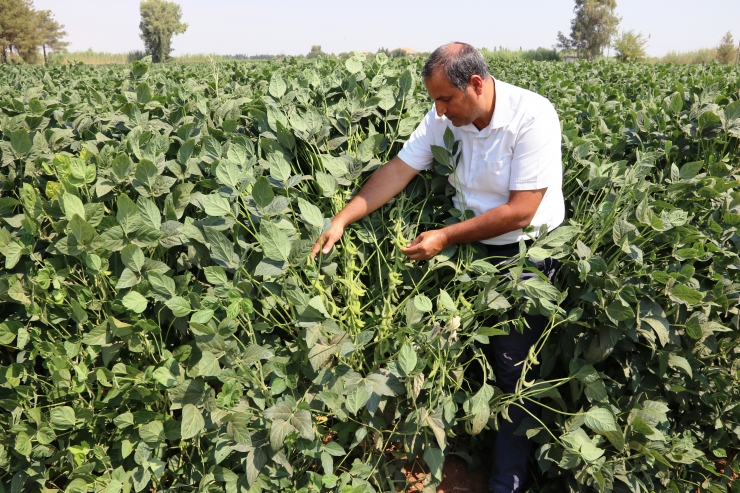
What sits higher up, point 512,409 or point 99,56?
point 99,56

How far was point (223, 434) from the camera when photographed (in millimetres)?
1962

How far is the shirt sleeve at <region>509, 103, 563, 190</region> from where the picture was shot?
2.37 m

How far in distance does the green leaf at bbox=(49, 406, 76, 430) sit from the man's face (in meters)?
1.91

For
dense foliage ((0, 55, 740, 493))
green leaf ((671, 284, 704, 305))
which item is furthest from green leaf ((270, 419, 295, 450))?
green leaf ((671, 284, 704, 305))

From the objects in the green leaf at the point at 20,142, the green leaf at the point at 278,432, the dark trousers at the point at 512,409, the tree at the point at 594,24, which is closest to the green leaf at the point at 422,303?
the green leaf at the point at 278,432

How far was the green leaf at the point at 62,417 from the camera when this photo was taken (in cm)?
206

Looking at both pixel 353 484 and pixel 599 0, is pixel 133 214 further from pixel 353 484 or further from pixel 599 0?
pixel 599 0

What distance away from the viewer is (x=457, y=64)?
2311 mm

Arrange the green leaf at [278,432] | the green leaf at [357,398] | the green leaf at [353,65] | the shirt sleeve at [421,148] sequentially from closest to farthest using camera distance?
the green leaf at [278,432]
the green leaf at [357,398]
the shirt sleeve at [421,148]
the green leaf at [353,65]

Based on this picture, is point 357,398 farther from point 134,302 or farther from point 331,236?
point 134,302

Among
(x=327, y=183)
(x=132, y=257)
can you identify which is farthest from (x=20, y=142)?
(x=327, y=183)

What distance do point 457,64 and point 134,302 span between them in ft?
5.16

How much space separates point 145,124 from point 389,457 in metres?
2.03

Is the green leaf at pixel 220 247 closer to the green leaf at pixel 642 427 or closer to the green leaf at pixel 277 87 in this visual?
the green leaf at pixel 277 87
